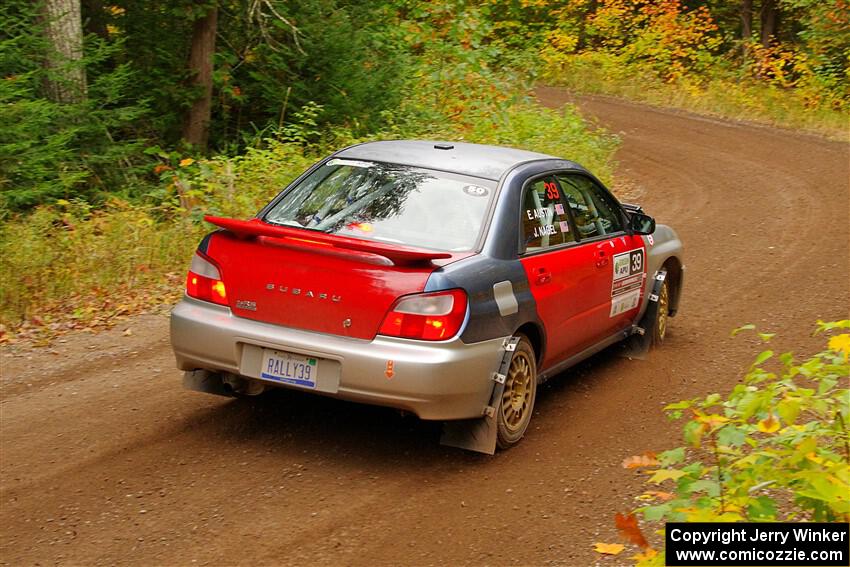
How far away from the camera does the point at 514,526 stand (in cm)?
511

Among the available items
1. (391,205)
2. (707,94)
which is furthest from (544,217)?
(707,94)

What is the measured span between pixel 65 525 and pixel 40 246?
514cm

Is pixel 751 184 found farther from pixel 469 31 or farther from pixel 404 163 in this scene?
pixel 404 163

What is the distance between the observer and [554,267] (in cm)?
656

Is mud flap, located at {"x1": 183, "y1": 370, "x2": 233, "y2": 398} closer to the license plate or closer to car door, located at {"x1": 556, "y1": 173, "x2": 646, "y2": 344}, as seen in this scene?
the license plate

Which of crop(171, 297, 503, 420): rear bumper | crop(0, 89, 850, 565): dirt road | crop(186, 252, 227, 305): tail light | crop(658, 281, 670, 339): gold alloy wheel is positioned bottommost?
crop(0, 89, 850, 565): dirt road

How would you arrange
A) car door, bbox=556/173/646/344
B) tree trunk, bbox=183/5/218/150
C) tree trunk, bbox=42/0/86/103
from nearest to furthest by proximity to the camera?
car door, bbox=556/173/646/344 < tree trunk, bbox=42/0/86/103 < tree trunk, bbox=183/5/218/150

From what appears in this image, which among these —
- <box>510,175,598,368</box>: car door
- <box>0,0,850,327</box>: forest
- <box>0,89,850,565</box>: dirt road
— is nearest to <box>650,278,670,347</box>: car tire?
<box>0,89,850,565</box>: dirt road

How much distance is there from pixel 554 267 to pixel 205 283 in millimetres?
2104

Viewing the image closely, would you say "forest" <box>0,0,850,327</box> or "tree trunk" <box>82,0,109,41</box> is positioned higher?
"tree trunk" <box>82,0,109,41</box>

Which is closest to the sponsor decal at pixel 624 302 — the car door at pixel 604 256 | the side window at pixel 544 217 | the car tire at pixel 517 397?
the car door at pixel 604 256

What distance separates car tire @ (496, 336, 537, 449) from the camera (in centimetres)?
605

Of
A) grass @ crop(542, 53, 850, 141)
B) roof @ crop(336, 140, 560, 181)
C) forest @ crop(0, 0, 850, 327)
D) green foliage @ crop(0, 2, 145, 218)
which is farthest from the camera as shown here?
grass @ crop(542, 53, 850, 141)

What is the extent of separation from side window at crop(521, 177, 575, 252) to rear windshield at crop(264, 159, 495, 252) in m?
0.31
